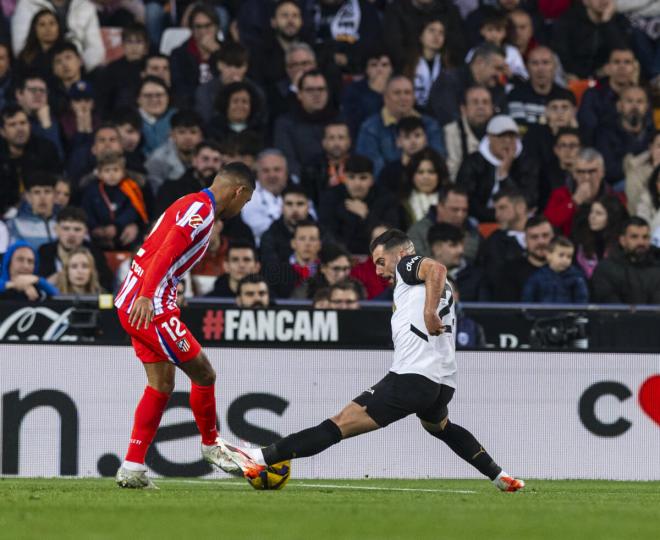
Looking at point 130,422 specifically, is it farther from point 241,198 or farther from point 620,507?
point 620,507

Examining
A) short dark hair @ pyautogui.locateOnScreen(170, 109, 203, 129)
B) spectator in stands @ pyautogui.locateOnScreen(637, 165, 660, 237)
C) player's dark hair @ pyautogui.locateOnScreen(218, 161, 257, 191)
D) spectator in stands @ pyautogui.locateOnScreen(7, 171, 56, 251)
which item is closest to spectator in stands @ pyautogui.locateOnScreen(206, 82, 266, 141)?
short dark hair @ pyautogui.locateOnScreen(170, 109, 203, 129)

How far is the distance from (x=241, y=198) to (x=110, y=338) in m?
3.84

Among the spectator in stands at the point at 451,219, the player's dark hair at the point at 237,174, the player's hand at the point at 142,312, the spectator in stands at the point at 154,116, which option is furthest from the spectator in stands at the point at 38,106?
the player's hand at the point at 142,312

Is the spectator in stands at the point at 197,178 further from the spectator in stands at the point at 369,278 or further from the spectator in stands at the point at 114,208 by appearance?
the spectator in stands at the point at 369,278

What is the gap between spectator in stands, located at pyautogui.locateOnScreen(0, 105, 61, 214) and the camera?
1697cm

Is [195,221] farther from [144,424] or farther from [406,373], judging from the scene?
[406,373]

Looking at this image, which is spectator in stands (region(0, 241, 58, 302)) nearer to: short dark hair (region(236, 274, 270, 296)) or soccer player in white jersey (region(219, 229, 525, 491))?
short dark hair (region(236, 274, 270, 296))

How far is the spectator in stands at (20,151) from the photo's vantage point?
16969 millimetres

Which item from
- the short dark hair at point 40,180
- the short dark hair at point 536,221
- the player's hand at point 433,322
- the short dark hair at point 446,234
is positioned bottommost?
the player's hand at point 433,322

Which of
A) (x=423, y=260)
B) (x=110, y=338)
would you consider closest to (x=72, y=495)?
(x=423, y=260)

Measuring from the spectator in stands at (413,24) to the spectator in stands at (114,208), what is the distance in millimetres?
4264

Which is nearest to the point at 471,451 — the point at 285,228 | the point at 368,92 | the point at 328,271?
the point at 328,271

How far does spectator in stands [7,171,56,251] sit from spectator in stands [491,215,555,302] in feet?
15.3

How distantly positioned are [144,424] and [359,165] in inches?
284
